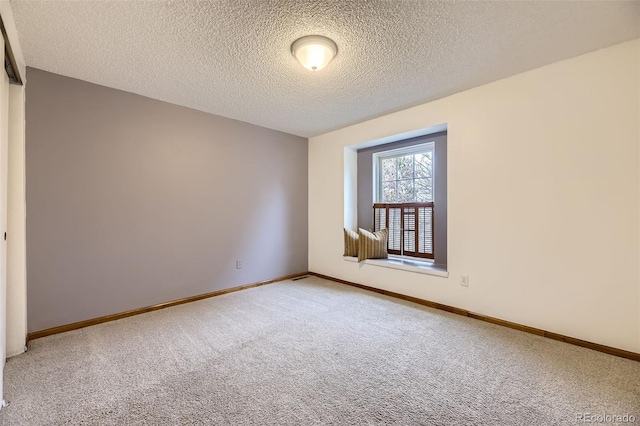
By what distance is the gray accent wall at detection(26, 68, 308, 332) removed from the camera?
2416 mm

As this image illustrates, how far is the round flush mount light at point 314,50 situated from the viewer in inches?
77.0

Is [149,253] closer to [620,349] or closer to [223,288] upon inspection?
[223,288]

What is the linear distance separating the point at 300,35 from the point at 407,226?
2.75 metres

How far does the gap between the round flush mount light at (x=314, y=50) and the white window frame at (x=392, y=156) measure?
200 cm

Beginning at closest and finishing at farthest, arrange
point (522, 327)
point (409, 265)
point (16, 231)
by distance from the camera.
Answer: point (16, 231), point (522, 327), point (409, 265)

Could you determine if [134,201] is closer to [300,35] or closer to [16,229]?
[16,229]

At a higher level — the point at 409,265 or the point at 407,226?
the point at 407,226

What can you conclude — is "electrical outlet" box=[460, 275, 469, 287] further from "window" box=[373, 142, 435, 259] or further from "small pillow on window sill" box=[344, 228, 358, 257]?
"small pillow on window sill" box=[344, 228, 358, 257]

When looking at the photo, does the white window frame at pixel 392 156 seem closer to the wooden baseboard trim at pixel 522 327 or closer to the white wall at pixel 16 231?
the wooden baseboard trim at pixel 522 327

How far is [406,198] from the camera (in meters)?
3.88

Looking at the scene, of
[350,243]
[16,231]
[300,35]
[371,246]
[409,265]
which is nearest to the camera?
[300,35]

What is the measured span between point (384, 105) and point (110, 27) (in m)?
2.58

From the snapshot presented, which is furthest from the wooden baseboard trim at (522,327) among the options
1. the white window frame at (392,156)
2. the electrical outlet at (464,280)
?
the white window frame at (392,156)
